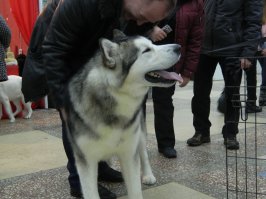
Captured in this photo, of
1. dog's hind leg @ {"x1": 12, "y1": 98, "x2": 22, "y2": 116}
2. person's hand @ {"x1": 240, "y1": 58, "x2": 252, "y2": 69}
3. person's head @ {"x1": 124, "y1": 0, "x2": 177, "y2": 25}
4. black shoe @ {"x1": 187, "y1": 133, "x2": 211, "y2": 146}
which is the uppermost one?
person's head @ {"x1": 124, "y1": 0, "x2": 177, "y2": 25}

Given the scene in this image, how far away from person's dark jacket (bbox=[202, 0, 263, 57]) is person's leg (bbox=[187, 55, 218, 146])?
0.23 meters

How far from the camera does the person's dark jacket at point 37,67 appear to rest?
282 cm

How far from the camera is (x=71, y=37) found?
2.58m

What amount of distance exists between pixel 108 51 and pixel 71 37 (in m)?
0.40

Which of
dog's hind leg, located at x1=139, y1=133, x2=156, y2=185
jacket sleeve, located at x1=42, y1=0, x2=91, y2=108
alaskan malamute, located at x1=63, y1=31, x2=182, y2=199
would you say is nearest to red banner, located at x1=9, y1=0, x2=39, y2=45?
dog's hind leg, located at x1=139, y1=133, x2=156, y2=185

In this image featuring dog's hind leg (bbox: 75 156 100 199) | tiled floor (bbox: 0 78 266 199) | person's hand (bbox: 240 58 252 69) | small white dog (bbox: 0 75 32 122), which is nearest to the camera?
dog's hind leg (bbox: 75 156 100 199)

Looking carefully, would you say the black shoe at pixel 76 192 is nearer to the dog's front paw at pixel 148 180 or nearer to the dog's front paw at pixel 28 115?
the dog's front paw at pixel 148 180

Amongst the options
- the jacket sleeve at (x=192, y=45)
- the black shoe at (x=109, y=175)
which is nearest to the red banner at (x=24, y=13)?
the jacket sleeve at (x=192, y=45)

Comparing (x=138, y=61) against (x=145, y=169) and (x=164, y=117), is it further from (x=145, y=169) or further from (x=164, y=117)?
(x=164, y=117)

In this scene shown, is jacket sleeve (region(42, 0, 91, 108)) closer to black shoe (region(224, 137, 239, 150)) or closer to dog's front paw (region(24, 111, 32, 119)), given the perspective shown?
black shoe (region(224, 137, 239, 150))

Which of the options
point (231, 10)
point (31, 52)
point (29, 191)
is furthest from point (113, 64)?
point (231, 10)

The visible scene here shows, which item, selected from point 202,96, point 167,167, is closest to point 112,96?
point 167,167

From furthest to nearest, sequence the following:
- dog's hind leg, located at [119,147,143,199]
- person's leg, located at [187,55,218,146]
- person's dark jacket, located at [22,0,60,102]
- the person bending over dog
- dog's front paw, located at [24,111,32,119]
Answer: dog's front paw, located at [24,111,32,119]
person's leg, located at [187,55,218,146]
person's dark jacket, located at [22,0,60,102]
dog's hind leg, located at [119,147,143,199]
the person bending over dog

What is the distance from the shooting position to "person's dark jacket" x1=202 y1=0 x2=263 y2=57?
4.00 m
